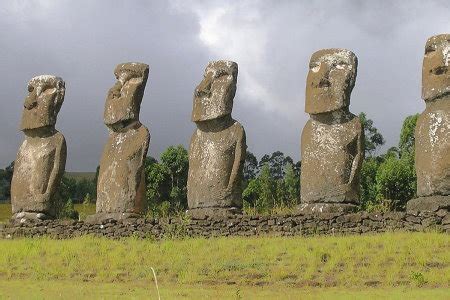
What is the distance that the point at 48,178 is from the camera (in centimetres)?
1806

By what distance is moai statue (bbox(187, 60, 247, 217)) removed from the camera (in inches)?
634

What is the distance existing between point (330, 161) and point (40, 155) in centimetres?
691

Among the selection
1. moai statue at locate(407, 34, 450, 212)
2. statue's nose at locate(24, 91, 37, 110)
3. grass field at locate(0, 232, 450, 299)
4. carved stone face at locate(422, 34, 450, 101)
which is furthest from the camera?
statue's nose at locate(24, 91, 37, 110)

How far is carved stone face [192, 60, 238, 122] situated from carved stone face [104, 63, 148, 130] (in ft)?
4.77

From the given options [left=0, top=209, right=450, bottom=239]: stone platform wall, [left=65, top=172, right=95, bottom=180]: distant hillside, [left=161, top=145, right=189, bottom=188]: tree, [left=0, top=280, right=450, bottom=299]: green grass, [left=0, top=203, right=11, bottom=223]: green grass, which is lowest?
[left=0, top=280, right=450, bottom=299]: green grass

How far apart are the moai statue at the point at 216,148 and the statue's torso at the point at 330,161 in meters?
1.45

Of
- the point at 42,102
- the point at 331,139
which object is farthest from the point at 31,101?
the point at 331,139

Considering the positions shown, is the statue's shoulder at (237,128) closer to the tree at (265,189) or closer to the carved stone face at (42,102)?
the carved stone face at (42,102)

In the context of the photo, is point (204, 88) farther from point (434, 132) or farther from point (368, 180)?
point (368, 180)

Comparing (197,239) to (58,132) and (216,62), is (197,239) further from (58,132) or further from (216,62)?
(58,132)

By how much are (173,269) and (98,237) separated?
3.97 meters

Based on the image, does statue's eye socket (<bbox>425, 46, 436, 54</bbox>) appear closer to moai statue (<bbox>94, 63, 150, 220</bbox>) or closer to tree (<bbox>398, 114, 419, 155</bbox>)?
moai statue (<bbox>94, 63, 150, 220</bbox>)

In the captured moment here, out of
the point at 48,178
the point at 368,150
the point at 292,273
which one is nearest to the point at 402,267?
the point at 292,273

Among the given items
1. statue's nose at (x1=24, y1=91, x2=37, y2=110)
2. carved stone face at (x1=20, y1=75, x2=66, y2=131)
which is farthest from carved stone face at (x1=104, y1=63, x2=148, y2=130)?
statue's nose at (x1=24, y1=91, x2=37, y2=110)
